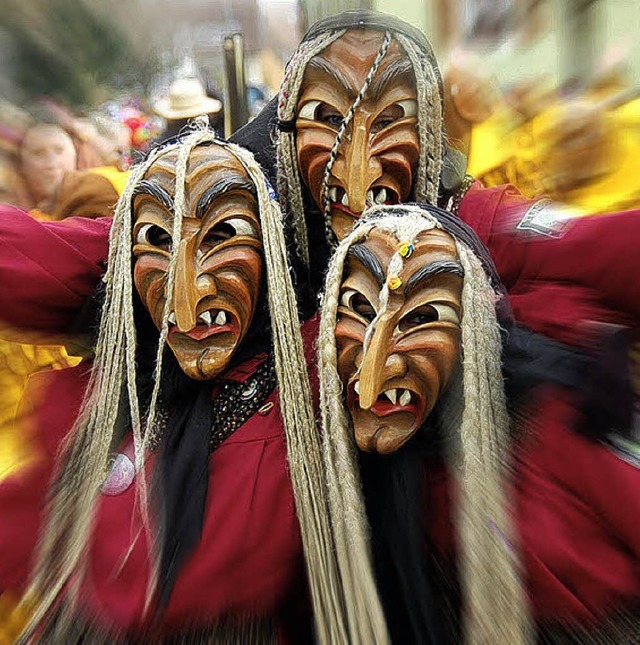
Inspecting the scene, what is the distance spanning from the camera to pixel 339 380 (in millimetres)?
989

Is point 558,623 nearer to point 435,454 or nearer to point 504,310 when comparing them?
point 435,454

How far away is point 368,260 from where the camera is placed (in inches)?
38.4

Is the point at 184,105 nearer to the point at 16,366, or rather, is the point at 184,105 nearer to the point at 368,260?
the point at 16,366

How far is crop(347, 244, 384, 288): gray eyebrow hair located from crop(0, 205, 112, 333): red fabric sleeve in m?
0.43

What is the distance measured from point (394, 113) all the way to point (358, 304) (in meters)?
0.34

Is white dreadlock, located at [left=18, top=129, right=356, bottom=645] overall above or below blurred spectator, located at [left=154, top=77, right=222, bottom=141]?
below

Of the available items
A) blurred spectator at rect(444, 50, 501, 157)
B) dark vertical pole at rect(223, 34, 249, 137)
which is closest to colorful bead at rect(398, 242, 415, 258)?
blurred spectator at rect(444, 50, 501, 157)

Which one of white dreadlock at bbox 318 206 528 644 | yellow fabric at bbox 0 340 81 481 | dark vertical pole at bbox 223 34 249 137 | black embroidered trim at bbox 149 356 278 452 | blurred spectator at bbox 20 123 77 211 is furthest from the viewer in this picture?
dark vertical pole at bbox 223 34 249 137

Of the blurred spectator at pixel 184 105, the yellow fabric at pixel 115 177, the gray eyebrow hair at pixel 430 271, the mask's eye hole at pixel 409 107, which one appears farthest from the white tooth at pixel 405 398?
the blurred spectator at pixel 184 105

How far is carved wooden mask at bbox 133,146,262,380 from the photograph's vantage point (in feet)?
3.47

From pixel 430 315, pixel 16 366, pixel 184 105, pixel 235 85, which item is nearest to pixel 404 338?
pixel 430 315

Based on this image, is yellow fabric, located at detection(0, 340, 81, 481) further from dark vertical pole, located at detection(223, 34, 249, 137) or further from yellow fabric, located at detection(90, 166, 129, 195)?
dark vertical pole, located at detection(223, 34, 249, 137)

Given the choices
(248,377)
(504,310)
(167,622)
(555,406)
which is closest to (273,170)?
(248,377)

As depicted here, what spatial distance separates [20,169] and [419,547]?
4.37ft
